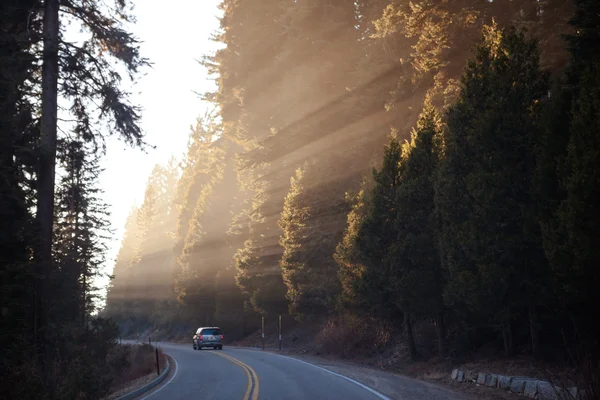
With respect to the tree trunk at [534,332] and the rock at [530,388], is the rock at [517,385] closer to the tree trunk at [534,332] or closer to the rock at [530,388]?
the rock at [530,388]

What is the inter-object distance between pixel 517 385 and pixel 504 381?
76 centimetres

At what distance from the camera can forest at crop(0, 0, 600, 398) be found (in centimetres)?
1271

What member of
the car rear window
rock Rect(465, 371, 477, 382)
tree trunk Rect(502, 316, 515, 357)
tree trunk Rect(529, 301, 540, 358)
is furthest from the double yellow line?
the car rear window

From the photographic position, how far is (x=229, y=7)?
47.2 metres

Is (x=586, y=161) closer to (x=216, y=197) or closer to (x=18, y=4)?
(x=18, y=4)

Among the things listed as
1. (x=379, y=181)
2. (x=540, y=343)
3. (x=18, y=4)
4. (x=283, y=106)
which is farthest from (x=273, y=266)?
(x=18, y=4)

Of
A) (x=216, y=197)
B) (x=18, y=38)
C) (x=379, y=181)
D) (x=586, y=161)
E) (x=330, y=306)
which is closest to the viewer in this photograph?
(x=586, y=161)

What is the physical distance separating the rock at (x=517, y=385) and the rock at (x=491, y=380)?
0.94 metres

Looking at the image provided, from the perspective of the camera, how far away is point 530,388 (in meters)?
12.3

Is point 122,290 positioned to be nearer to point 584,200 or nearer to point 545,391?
point 545,391

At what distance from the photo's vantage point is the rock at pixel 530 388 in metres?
12.1

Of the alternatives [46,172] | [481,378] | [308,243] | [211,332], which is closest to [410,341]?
[481,378]

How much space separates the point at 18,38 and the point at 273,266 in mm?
31260

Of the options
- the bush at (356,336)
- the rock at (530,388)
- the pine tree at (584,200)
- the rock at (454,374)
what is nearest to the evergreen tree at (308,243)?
the bush at (356,336)
